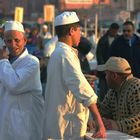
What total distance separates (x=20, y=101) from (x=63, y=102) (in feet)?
1.48

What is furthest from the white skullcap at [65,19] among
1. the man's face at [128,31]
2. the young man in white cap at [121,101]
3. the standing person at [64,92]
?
the man's face at [128,31]

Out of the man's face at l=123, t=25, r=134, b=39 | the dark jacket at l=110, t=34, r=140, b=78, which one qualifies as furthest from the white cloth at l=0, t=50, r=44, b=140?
the man's face at l=123, t=25, r=134, b=39

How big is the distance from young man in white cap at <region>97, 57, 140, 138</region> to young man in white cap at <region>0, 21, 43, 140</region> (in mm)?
627

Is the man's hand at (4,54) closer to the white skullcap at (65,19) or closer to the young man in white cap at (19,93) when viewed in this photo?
the young man in white cap at (19,93)

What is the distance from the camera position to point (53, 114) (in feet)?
15.3

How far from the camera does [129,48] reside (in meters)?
9.87

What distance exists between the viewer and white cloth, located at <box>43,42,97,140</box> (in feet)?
15.0

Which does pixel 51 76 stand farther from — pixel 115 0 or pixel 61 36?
pixel 115 0

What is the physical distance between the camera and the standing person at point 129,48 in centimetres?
983

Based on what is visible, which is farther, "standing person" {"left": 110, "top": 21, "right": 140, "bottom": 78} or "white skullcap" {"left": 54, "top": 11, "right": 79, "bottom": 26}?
"standing person" {"left": 110, "top": 21, "right": 140, "bottom": 78}

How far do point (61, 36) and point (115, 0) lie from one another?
280 ft

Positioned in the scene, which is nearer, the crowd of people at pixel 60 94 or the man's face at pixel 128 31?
the crowd of people at pixel 60 94

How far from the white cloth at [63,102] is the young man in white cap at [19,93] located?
0.87ft

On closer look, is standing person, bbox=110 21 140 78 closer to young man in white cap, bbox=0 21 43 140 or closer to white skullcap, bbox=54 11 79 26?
young man in white cap, bbox=0 21 43 140
